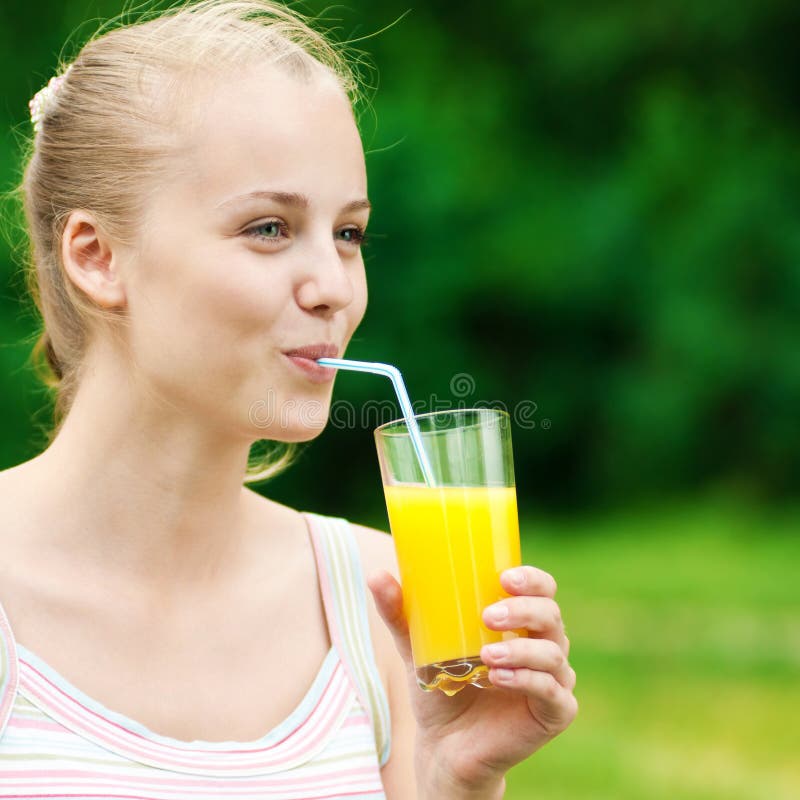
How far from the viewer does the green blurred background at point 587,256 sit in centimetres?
1083

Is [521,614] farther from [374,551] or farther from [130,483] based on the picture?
[130,483]

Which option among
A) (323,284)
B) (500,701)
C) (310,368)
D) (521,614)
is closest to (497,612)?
(521,614)

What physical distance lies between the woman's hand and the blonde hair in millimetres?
911

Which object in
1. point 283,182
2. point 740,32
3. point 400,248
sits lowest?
point 283,182

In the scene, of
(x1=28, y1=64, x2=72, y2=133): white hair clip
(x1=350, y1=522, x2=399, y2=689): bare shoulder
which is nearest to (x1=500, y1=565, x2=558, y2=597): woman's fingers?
(x1=350, y1=522, x2=399, y2=689): bare shoulder

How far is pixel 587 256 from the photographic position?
11.7 metres

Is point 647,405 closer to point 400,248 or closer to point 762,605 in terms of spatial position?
point 400,248

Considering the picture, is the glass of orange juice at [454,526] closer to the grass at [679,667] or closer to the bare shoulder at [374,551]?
the bare shoulder at [374,551]

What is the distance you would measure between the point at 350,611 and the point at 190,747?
20.0 inches

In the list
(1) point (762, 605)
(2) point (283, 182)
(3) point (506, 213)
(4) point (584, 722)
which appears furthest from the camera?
(3) point (506, 213)

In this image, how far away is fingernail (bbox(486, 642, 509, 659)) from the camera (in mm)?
2145

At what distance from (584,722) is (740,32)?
28.1 feet

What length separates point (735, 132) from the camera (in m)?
12.1

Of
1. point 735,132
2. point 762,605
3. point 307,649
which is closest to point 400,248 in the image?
point 735,132
